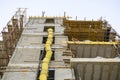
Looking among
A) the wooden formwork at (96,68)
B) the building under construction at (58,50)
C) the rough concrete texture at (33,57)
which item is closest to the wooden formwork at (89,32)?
the building under construction at (58,50)

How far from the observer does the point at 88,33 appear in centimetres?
2530

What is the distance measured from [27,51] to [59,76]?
506 centimetres

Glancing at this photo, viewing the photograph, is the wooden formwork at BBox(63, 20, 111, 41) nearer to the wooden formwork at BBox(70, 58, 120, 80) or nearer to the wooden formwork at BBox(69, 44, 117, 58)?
the wooden formwork at BBox(69, 44, 117, 58)

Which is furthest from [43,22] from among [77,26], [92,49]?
[92,49]

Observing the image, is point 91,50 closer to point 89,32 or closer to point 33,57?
point 89,32

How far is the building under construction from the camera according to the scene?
690 inches

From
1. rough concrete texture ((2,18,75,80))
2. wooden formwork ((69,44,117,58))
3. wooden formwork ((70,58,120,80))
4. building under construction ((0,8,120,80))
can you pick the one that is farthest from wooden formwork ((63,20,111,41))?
wooden formwork ((70,58,120,80))

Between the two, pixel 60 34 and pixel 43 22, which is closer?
pixel 60 34

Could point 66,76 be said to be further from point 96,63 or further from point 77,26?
point 77,26

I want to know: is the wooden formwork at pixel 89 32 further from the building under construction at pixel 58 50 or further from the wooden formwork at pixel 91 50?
the wooden formwork at pixel 91 50

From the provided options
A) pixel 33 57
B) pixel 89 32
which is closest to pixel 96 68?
pixel 33 57

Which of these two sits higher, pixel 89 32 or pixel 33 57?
pixel 89 32

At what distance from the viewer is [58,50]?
21141mm

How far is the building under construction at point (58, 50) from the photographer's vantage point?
17.5 metres
